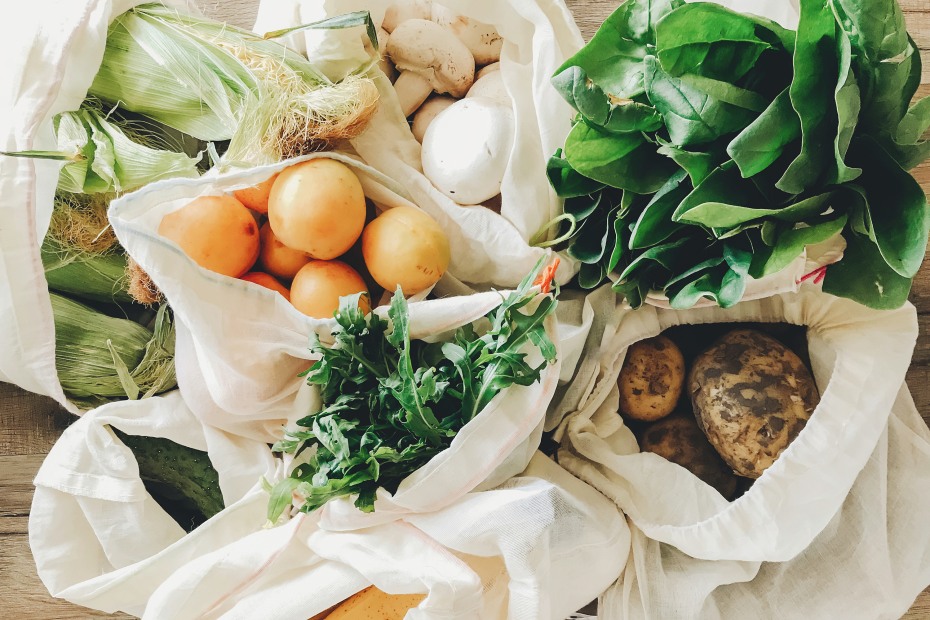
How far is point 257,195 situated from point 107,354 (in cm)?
27

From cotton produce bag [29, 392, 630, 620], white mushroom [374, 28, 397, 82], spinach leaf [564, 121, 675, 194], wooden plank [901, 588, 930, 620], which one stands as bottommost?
wooden plank [901, 588, 930, 620]

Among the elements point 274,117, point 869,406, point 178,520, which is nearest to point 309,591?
point 178,520

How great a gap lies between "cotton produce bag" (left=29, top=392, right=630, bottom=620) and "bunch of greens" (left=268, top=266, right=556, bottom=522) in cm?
8

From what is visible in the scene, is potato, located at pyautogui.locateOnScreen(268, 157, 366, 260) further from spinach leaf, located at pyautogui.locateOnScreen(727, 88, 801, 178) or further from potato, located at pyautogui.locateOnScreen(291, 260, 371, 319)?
spinach leaf, located at pyautogui.locateOnScreen(727, 88, 801, 178)

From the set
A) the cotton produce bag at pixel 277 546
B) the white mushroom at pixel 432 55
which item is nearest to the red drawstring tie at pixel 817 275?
the cotton produce bag at pixel 277 546

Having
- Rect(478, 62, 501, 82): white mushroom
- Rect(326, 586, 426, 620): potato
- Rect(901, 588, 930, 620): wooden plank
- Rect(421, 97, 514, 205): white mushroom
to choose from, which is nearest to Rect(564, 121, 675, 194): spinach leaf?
Rect(421, 97, 514, 205): white mushroom

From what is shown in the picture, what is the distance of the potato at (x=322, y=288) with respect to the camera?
0.69 m

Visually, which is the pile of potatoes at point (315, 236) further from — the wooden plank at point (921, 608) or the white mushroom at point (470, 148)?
the wooden plank at point (921, 608)

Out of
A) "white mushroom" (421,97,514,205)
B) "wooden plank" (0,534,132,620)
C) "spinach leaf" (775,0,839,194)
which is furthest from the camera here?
"wooden plank" (0,534,132,620)

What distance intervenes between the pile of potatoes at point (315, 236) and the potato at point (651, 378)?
257 mm

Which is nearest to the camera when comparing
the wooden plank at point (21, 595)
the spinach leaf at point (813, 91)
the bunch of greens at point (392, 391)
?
the spinach leaf at point (813, 91)

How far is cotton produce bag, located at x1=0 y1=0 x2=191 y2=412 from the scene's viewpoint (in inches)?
26.5

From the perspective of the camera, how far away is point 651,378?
0.79m

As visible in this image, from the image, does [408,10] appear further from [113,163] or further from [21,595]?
[21,595]
